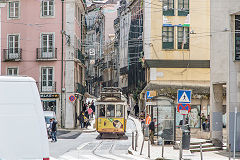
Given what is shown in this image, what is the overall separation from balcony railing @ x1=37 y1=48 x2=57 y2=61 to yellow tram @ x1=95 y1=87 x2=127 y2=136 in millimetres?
12670

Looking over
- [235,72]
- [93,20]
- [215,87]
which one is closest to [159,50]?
[215,87]

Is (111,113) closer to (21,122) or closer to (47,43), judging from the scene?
(47,43)

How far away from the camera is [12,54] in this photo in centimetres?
4688

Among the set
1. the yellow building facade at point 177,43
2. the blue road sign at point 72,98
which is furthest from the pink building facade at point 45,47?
the yellow building facade at point 177,43

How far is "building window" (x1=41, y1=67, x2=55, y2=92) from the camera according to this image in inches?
1826

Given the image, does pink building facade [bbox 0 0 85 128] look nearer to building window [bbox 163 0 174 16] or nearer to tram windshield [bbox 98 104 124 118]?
building window [bbox 163 0 174 16]

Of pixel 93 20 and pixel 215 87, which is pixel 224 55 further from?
pixel 93 20

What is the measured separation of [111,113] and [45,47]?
14202 mm

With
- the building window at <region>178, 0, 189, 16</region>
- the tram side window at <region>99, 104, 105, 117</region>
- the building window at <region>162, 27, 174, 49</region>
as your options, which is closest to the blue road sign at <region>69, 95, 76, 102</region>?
the building window at <region>162, 27, 174, 49</region>

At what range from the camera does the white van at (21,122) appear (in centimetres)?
904

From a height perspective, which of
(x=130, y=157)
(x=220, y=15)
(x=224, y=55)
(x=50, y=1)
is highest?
(x=50, y=1)

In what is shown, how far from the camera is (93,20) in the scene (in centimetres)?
11206

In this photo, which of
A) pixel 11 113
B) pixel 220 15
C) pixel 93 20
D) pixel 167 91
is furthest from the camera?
pixel 93 20

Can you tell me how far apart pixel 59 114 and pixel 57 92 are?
191 cm
